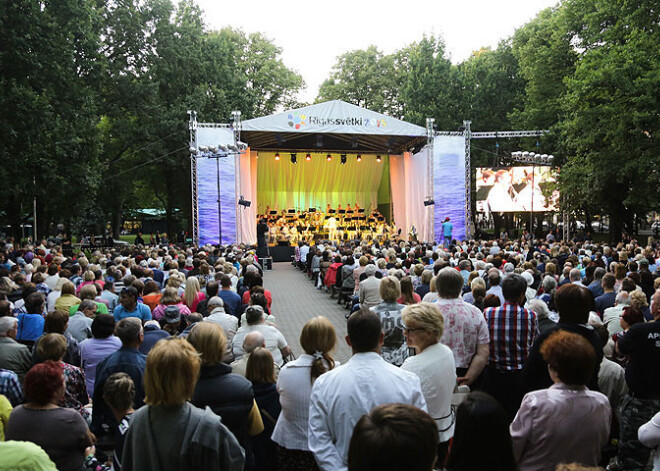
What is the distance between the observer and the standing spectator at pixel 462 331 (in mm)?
3816

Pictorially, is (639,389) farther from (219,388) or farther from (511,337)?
(219,388)

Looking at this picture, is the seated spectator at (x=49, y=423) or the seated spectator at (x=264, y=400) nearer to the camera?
the seated spectator at (x=49, y=423)

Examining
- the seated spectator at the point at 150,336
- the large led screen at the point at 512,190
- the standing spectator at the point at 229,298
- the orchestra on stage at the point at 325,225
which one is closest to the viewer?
the seated spectator at the point at 150,336

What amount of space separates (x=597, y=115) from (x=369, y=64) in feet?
78.8

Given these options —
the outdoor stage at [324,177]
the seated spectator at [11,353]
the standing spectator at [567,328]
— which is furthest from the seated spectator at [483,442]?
the outdoor stage at [324,177]

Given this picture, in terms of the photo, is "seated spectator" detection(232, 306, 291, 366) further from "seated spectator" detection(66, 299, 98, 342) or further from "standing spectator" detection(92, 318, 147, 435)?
"seated spectator" detection(66, 299, 98, 342)

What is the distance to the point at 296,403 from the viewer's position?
3.01 meters

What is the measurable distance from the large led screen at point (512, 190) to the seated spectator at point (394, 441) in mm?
25033

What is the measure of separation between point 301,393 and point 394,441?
1.69 metres

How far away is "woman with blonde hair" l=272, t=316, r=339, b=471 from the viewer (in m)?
3.00

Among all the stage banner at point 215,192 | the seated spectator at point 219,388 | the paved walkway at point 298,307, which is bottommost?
the paved walkway at point 298,307

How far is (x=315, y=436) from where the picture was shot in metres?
2.36

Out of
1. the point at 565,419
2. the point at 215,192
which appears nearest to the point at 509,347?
the point at 565,419

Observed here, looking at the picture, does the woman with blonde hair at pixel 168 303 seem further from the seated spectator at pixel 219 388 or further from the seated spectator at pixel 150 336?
the seated spectator at pixel 219 388
